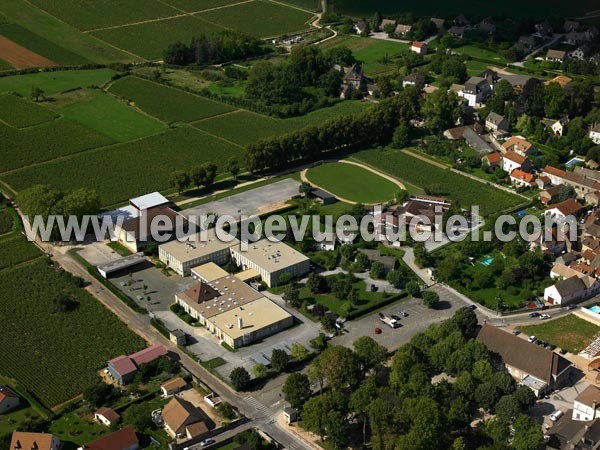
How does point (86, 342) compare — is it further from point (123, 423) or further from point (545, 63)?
point (545, 63)

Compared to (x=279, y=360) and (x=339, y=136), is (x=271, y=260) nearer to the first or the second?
(x=279, y=360)

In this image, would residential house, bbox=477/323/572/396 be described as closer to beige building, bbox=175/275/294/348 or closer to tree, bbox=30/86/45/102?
beige building, bbox=175/275/294/348

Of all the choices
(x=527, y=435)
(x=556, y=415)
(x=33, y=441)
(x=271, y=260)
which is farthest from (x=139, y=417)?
(x=556, y=415)

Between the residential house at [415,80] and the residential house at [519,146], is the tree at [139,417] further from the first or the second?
the residential house at [415,80]

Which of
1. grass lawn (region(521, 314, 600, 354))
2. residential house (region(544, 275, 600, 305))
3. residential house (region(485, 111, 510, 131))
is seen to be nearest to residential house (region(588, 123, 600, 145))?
residential house (region(485, 111, 510, 131))

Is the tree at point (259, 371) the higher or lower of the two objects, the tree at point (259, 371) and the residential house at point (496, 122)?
the lower

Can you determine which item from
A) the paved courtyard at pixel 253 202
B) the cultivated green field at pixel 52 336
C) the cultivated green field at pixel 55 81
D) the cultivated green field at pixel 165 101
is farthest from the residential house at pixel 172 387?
the cultivated green field at pixel 55 81

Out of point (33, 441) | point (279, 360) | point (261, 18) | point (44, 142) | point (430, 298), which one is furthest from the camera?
point (261, 18)
